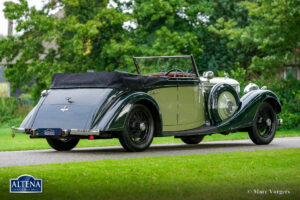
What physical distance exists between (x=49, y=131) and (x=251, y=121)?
4.48m

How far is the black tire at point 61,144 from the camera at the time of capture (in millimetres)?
11234

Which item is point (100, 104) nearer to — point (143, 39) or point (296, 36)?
point (296, 36)

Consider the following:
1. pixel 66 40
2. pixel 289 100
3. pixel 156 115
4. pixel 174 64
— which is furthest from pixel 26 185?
pixel 66 40

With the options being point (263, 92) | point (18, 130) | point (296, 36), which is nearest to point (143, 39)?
point (296, 36)

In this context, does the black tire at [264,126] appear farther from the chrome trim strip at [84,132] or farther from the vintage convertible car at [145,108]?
the chrome trim strip at [84,132]

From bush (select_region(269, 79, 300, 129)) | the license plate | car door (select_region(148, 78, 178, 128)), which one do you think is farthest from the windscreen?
bush (select_region(269, 79, 300, 129))

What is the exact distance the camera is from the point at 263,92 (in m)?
12.7

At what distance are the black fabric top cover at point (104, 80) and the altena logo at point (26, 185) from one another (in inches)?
168

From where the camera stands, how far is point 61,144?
11430 millimetres

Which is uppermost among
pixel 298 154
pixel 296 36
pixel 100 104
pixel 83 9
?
pixel 83 9

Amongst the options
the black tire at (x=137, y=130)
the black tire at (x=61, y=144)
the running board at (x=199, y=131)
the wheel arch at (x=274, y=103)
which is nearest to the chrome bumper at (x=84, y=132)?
A: the black tire at (x=137, y=130)

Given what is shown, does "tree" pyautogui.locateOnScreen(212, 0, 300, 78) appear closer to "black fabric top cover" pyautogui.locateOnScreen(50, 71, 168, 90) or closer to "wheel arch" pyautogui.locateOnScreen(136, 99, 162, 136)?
"black fabric top cover" pyautogui.locateOnScreen(50, 71, 168, 90)

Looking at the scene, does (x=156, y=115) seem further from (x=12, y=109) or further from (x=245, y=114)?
(x=12, y=109)

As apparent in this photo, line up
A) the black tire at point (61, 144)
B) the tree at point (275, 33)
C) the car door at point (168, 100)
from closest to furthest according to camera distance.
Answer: the car door at point (168, 100) < the black tire at point (61, 144) < the tree at point (275, 33)
